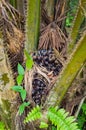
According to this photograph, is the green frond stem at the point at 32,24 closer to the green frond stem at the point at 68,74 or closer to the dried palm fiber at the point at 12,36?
the dried palm fiber at the point at 12,36

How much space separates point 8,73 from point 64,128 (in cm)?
51

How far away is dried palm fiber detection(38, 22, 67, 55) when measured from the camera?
2.54m

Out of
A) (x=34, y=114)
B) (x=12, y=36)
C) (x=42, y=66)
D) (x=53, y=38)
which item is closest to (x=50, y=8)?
(x=53, y=38)

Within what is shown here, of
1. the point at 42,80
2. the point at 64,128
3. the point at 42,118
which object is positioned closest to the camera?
the point at 64,128

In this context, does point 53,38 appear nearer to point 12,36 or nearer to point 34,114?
point 12,36

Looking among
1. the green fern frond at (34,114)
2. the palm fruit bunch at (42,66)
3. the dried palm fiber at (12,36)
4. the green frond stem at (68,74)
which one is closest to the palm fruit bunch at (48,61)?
the palm fruit bunch at (42,66)

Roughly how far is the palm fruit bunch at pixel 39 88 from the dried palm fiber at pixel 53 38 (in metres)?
0.28

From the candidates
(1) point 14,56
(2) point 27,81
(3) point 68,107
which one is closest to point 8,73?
(2) point 27,81

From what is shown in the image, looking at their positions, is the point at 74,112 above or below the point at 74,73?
below

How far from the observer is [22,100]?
221 centimetres

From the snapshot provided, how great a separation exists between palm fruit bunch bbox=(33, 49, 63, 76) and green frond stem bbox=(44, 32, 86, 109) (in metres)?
0.28

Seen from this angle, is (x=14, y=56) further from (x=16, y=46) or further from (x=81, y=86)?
(x=81, y=86)

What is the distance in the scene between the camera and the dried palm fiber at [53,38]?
2539 mm

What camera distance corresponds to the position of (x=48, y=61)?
2436 millimetres
